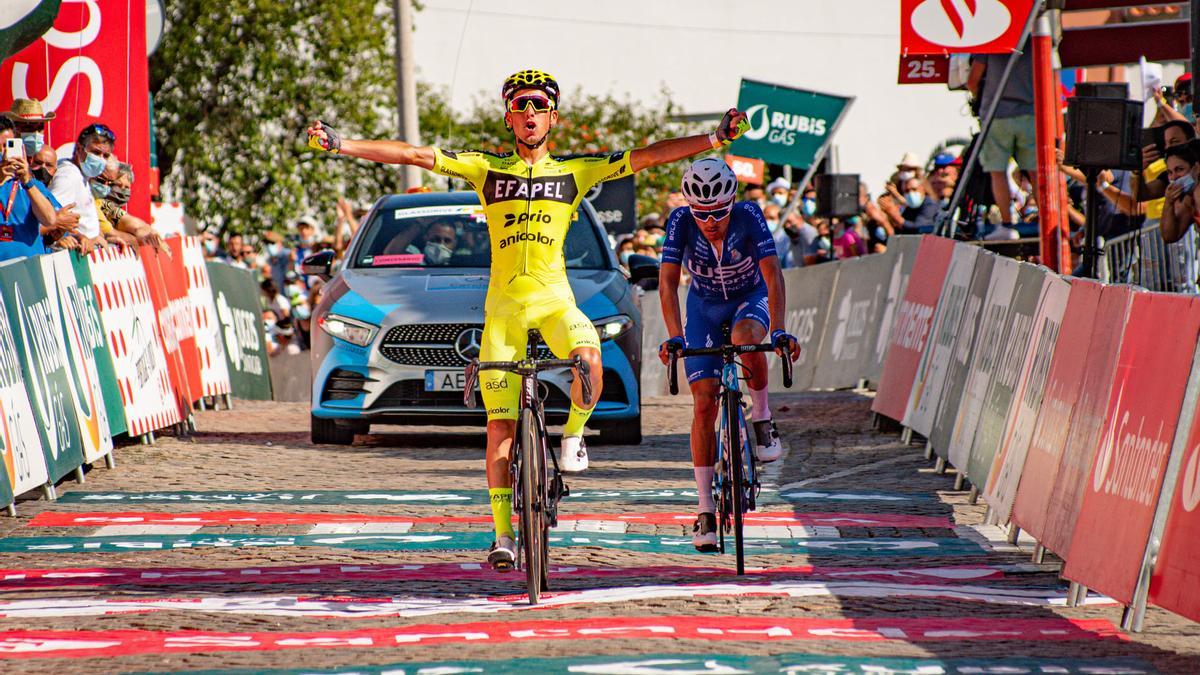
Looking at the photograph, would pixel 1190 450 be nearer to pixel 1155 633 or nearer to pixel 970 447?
pixel 1155 633

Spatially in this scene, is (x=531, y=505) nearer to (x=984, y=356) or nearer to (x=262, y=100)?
(x=984, y=356)

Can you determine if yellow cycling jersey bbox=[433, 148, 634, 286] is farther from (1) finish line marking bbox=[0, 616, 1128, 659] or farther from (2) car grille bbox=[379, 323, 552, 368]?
(2) car grille bbox=[379, 323, 552, 368]

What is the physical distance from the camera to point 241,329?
23.8 metres

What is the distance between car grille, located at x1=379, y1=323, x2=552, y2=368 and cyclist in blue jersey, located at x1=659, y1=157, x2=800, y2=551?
16.8 feet

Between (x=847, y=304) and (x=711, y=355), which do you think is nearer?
(x=711, y=355)

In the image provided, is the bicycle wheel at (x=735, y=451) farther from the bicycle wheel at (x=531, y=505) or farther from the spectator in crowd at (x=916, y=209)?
the spectator in crowd at (x=916, y=209)

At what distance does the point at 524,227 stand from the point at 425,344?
634 centimetres

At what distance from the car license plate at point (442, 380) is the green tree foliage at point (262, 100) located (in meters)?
33.2

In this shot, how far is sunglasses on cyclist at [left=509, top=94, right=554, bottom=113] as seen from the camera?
8906 millimetres

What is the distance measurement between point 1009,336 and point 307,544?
4182 millimetres

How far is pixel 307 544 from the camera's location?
10695mm

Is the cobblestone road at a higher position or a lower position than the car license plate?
lower

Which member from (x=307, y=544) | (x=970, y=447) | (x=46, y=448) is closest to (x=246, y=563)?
(x=307, y=544)

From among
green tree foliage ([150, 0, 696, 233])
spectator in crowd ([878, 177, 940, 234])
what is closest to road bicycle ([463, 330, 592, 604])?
spectator in crowd ([878, 177, 940, 234])
